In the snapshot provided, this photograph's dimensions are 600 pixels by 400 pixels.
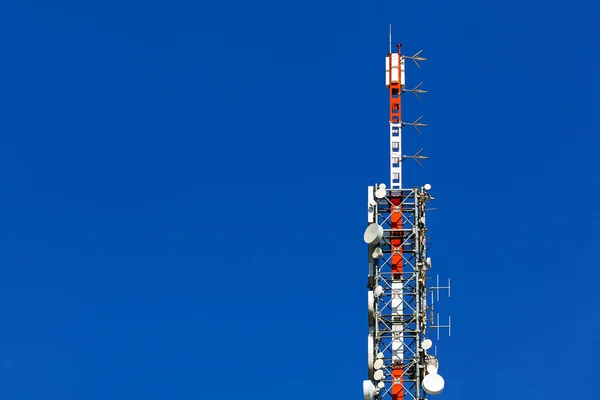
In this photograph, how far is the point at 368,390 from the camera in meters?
117

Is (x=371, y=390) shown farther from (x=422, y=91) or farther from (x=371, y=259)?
(x=422, y=91)

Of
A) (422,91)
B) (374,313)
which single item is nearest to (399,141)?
(422,91)

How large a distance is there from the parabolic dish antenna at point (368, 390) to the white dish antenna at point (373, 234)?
374 inches

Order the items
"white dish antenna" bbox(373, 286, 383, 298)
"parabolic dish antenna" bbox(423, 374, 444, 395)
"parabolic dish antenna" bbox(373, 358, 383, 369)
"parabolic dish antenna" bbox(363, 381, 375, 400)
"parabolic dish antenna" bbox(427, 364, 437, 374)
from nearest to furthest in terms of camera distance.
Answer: "parabolic dish antenna" bbox(423, 374, 444, 395) < "parabolic dish antenna" bbox(427, 364, 437, 374) < "parabolic dish antenna" bbox(363, 381, 375, 400) < "parabolic dish antenna" bbox(373, 358, 383, 369) < "white dish antenna" bbox(373, 286, 383, 298)

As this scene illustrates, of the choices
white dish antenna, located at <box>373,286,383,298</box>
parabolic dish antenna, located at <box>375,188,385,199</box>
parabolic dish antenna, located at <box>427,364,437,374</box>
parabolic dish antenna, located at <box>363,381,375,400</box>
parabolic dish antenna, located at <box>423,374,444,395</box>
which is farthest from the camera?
parabolic dish antenna, located at <box>375,188,385,199</box>

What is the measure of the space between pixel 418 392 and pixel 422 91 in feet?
73.5

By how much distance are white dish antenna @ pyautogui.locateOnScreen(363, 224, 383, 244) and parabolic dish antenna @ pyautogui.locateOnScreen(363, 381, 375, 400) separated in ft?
31.2

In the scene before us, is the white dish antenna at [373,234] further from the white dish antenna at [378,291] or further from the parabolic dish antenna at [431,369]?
the parabolic dish antenna at [431,369]

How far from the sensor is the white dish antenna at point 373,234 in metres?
118

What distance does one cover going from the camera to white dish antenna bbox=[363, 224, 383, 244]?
118m

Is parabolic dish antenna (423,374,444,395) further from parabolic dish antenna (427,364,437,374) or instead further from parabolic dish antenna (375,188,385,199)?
parabolic dish antenna (375,188,385,199)

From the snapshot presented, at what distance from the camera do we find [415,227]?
392 feet

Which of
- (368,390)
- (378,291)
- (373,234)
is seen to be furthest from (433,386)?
(373,234)

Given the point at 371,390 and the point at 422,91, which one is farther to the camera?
the point at 422,91
